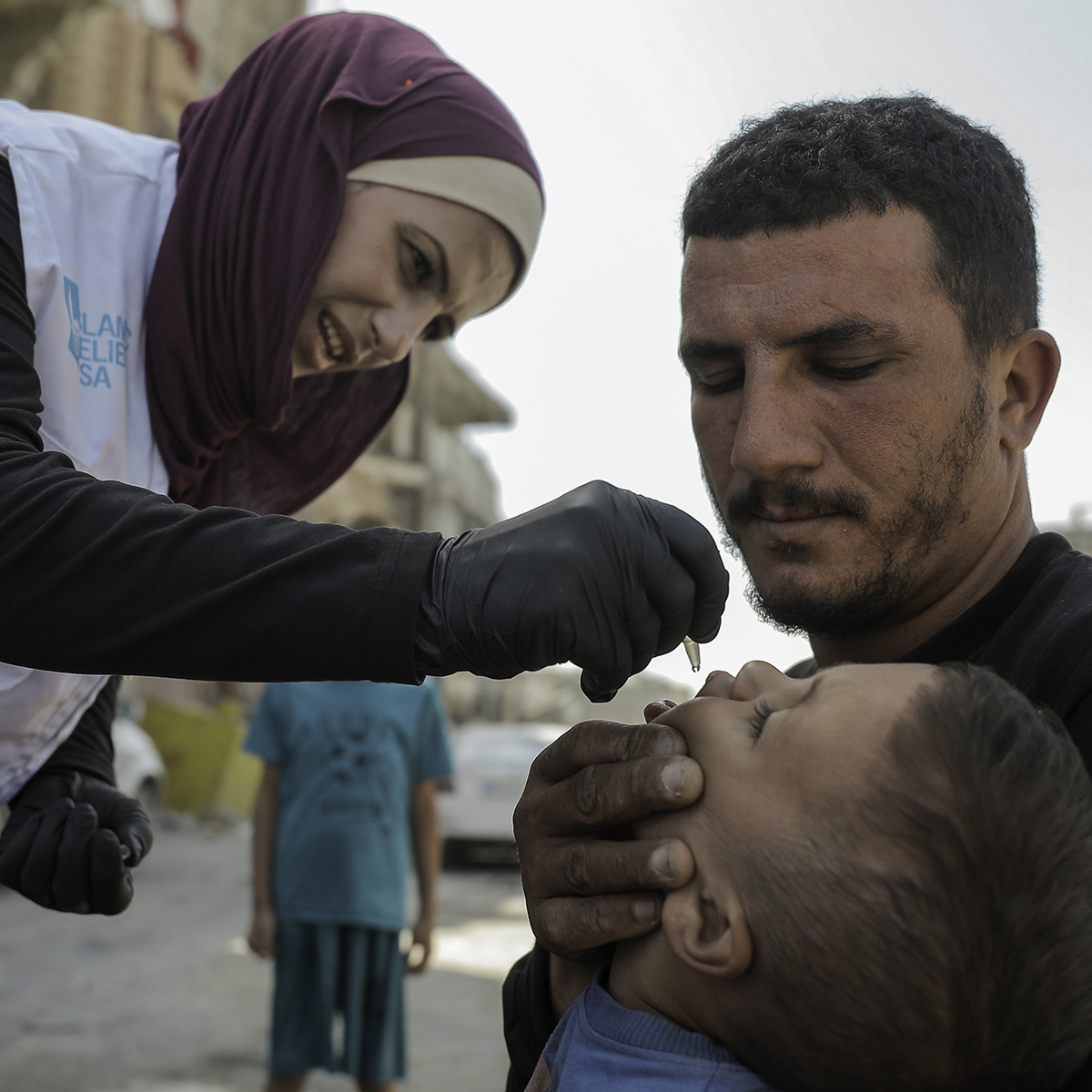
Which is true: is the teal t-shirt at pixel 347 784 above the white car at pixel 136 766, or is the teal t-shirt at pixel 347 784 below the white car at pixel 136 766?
above

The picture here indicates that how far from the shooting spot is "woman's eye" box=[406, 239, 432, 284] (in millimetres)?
2475

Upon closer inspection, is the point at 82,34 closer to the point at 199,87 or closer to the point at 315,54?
the point at 199,87

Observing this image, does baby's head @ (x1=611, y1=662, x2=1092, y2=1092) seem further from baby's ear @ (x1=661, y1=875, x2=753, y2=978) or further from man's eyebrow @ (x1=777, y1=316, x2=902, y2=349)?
man's eyebrow @ (x1=777, y1=316, x2=902, y2=349)

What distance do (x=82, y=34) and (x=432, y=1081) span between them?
10874mm

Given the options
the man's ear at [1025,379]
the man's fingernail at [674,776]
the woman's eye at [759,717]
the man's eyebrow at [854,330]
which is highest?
the man's eyebrow at [854,330]

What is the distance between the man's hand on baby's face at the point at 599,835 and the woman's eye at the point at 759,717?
0.29 feet

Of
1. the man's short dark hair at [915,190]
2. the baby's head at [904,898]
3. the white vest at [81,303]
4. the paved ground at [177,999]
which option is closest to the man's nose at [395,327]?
the white vest at [81,303]

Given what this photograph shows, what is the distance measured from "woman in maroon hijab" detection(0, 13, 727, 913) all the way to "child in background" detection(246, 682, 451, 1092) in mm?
2344

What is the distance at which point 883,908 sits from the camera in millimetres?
1312

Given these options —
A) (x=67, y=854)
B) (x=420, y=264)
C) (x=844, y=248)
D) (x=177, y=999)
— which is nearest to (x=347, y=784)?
(x=177, y=999)

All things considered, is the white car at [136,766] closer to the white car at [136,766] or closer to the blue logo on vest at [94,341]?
the white car at [136,766]

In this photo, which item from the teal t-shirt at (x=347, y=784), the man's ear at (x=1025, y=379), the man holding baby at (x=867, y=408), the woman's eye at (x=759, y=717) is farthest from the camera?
the teal t-shirt at (x=347, y=784)

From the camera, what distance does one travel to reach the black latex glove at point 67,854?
7.13ft

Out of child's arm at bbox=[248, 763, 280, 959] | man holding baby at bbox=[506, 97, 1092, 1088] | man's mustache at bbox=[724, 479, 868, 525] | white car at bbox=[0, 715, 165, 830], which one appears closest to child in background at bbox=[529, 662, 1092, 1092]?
man holding baby at bbox=[506, 97, 1092, 1088]
